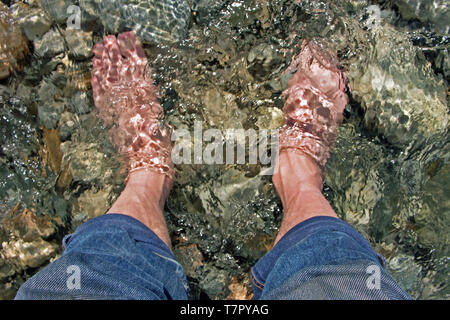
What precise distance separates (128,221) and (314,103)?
128cm

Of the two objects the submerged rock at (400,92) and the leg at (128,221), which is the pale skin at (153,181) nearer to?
the leg at (128,221)

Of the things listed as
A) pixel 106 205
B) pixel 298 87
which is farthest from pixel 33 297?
pixel 298 87

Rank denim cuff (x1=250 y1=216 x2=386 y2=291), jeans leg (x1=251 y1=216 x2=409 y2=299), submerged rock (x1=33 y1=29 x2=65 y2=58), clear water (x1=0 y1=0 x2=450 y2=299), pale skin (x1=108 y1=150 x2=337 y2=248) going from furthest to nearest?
submerged rock (x1=33 y1=29 x2=65 y2=58) → clear water (x1=0 y1=0 x2=450 y2=299) → pale skin (x1=108 y1=150 x2=337 y2=248) → denim cuff (x1=250 y1=216 x2=386 y2=291) → jeans leg (x1=251 y1=216 x2=409 y2=299)

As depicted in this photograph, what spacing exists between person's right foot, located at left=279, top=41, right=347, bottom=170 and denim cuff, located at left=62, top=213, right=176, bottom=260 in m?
0.94

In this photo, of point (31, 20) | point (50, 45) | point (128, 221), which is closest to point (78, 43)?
point (50, 45)

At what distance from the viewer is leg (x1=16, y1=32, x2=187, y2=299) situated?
40.9 inches

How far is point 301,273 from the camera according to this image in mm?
1087

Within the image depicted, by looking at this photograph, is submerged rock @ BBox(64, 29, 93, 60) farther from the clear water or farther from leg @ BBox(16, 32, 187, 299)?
the clear water

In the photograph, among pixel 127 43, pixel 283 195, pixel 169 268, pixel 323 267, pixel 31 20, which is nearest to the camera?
pixel 323 267

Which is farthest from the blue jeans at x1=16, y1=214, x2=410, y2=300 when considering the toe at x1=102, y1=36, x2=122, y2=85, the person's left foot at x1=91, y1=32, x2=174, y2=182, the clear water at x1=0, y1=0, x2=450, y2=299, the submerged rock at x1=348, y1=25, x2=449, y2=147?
the toe at x1=102, y1=36, x2=122, y2=85

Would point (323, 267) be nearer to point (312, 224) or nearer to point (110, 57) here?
point (312, 224)

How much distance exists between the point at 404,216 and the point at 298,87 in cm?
92

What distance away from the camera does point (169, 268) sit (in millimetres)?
1311

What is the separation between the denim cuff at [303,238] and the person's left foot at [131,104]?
870 millimetres
